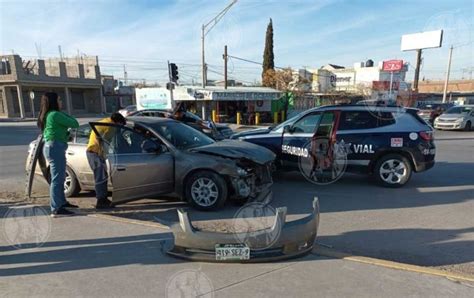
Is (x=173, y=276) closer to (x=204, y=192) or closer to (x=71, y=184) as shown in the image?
(x=204, y=192)

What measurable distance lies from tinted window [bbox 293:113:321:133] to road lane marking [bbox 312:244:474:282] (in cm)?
382

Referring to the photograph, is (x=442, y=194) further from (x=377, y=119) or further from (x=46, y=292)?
(x=46, y=292)

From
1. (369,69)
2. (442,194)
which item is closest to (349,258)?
(442,194)

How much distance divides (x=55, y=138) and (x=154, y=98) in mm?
22540

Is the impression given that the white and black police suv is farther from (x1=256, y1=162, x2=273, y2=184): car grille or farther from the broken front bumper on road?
the broken front bumper on road

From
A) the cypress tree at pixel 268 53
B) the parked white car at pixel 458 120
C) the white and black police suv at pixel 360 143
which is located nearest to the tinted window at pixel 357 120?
the white and black police suv at pixel 360 143

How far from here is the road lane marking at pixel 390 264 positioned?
339 cm

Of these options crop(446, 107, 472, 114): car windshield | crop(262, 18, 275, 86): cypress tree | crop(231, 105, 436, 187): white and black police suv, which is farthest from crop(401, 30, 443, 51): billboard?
crop(231, 105, 436, 187): white and black police suv

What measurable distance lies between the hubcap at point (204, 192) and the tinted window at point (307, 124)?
281 centimetres

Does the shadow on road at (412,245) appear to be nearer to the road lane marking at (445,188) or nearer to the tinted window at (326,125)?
the road lane marking at (445,188)

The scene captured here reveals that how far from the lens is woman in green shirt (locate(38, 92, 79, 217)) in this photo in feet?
16.6

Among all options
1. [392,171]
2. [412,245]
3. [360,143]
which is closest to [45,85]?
[360,143]

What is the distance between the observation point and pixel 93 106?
4938 centimetres

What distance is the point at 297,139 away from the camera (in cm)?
748
